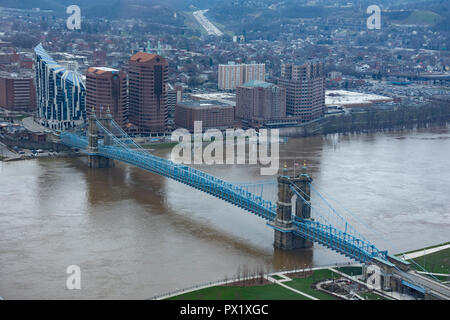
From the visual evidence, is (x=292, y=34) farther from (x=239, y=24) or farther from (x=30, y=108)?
Result: (x=30, y=108)

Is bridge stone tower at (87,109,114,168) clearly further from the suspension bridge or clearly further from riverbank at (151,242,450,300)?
riverbank at (151,242,450,300)

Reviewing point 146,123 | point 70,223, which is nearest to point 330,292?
point 70,223

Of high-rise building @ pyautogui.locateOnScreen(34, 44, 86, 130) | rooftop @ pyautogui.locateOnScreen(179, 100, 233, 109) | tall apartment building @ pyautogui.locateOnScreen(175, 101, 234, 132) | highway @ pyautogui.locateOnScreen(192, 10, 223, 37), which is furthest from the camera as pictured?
highway @ pyautogui.locateOnScreen(192, 10, 223, 37)

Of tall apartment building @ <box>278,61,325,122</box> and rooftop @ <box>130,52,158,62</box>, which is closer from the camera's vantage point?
rooftop @ <box>130,52,158,62</box>

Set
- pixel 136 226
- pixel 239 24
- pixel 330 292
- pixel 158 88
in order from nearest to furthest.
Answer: pixel 330 292 < pixel 136 226 < pixel 158 88 < pixel 239 24

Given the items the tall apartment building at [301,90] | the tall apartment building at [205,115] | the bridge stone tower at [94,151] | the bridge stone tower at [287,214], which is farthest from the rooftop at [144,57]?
the bridge stone tower at [287,214]

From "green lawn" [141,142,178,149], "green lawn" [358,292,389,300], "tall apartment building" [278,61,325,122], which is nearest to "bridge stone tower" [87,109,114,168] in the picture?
"green lawn" [141,142,178,149]
